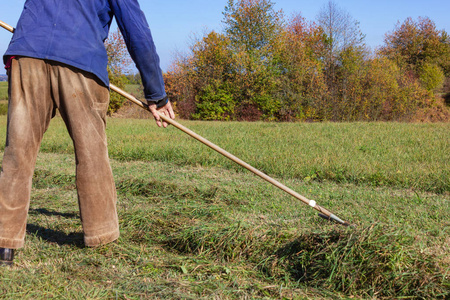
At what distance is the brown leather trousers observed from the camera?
8.78ft

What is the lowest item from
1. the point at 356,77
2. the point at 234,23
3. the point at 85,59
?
the point at 85,59

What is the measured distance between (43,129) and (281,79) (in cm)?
1973

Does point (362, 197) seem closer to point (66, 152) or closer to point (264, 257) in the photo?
point (264, 257)

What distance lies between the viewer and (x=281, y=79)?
21.8m

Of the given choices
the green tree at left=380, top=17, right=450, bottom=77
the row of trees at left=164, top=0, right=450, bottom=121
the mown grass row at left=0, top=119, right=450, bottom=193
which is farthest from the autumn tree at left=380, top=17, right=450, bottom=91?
the mown grass row at left=0, top=119, right=450, bottom=193

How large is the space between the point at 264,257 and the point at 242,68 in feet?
66.3

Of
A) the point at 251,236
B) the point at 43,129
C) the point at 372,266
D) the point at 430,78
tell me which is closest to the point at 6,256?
the point at 43,129

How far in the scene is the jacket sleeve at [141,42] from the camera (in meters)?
2.80

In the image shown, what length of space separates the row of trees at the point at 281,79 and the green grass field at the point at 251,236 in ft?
49.8

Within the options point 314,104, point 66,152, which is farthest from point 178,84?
point 66,152

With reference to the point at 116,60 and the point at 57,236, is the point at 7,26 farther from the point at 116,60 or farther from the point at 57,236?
the point at 116,60

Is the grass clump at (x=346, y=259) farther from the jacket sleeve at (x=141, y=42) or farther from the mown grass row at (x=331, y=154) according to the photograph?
the mown grass row at (x=331, y=154)

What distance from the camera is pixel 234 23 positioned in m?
23.5

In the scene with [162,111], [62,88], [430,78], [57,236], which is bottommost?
[57,236]
